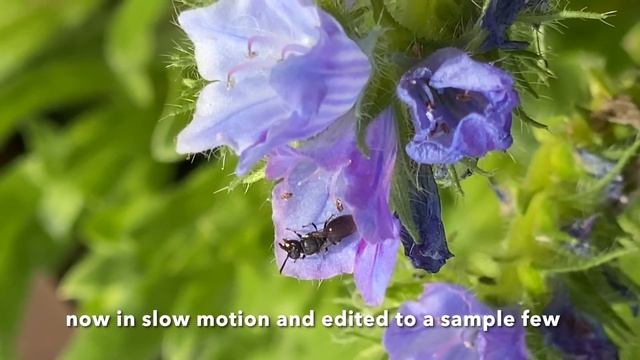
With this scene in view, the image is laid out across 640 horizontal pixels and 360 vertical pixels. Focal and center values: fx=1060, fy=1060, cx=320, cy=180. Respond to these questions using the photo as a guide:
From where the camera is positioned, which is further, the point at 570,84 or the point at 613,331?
the point at 570,84

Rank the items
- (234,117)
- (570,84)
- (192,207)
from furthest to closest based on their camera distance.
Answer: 1. (192,207)
2. (570,84)
3. (234,117)

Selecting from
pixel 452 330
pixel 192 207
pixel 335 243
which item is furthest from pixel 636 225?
pixel 192 207

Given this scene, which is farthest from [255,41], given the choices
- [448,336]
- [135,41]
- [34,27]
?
[34,27]

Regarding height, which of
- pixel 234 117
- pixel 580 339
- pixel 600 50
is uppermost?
pixel 234 117

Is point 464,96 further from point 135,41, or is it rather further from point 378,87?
point 135,41

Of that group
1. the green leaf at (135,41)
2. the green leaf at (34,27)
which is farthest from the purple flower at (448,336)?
the green leaf at (34,27)

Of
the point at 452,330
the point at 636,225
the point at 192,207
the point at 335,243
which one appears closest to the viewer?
the point at 335,243

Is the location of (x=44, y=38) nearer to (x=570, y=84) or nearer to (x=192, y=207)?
(x=192, y=207)
